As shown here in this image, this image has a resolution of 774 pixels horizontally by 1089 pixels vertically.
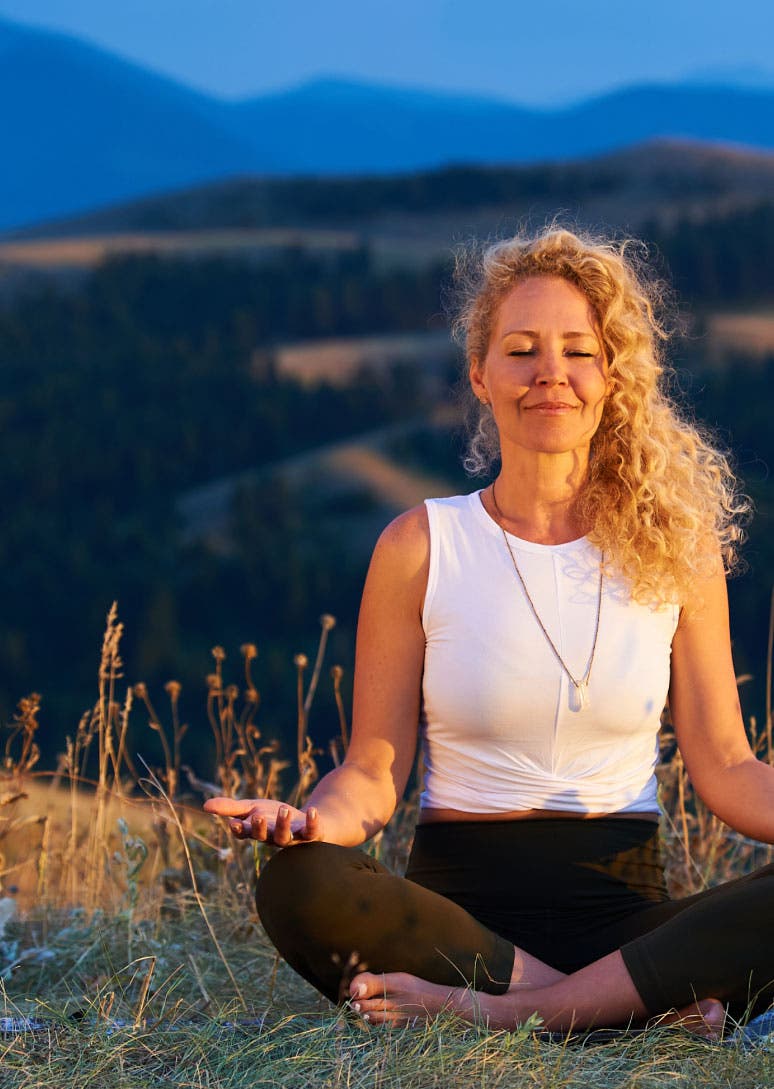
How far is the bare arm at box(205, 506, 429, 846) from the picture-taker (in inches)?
98.7

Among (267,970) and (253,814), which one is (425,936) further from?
(267,970)

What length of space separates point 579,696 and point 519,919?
40 centimetres

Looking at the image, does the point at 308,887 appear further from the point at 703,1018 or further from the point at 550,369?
the point at 550,369

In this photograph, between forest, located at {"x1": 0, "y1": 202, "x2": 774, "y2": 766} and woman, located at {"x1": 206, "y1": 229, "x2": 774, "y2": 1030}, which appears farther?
forest, located at {"x1": 0, "y1": 202, "x2": 774, "y2": 766}

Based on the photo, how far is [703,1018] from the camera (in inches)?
87.4

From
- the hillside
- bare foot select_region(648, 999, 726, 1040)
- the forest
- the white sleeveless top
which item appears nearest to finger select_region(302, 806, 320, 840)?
the white sleeveless top

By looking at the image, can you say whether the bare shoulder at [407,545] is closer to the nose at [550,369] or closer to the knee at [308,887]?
the nose at [550,369]

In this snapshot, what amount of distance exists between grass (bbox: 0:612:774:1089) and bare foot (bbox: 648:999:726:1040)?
2 cm

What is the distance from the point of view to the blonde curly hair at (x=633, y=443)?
2.55m

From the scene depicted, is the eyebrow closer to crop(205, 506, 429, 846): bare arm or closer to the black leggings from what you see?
crop(205, 506, 429, 846): bare arm

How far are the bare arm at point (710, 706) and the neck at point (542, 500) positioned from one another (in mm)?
275

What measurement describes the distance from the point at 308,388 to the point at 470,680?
154ft

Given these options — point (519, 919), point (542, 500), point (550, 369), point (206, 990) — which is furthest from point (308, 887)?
point (550, 369)

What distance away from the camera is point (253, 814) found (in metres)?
2.13
